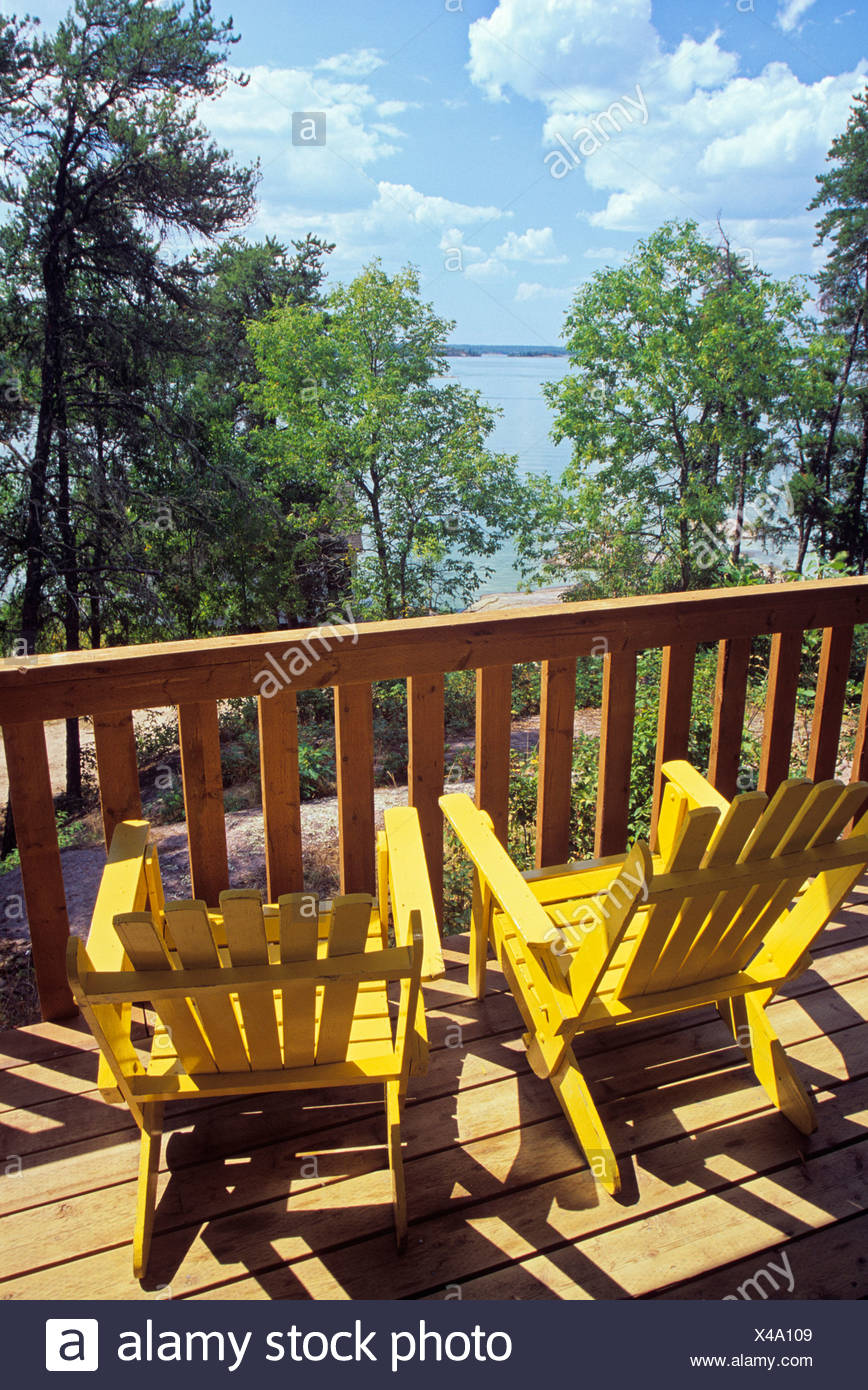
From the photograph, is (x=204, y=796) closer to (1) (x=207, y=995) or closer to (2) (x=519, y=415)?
(1) (x=207, y=995)

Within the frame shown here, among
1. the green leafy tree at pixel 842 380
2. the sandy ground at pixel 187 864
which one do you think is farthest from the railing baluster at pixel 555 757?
the green leafy tree at pixel 842 380

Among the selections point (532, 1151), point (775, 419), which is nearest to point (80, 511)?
point (532, 1151)

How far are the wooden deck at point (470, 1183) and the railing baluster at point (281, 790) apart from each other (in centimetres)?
49

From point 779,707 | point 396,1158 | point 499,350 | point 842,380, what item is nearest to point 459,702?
point 499,350

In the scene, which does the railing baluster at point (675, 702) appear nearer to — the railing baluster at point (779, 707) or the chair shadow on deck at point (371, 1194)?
the railing baluster at point (779, 707)

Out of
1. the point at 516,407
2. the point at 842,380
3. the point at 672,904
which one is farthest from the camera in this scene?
the point at 516,407

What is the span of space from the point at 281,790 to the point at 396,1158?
81cm

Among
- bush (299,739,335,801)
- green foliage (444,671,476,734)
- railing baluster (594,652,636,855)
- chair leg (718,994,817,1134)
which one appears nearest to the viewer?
chair leg (718,994,817,1134)

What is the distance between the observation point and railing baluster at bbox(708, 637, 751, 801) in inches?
87.8

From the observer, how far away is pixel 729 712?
2285 millimetres

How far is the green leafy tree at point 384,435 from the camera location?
1491 cm

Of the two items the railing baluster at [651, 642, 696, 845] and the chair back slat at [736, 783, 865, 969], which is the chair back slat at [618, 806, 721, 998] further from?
the railing baluster at [651, 642, 696, 845]

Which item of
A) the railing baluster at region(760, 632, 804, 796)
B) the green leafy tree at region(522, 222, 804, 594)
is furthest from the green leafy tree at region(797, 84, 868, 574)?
the railing baluster at region(760, 632, 804, 796)

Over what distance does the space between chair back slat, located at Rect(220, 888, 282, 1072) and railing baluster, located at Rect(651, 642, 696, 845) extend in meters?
1.22
